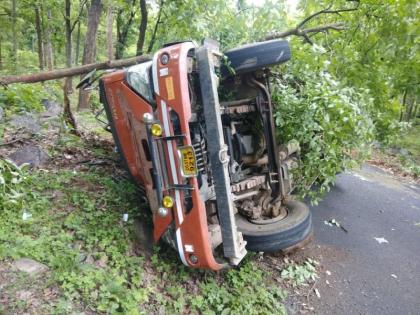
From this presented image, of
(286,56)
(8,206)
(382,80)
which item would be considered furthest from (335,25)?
(8,206)

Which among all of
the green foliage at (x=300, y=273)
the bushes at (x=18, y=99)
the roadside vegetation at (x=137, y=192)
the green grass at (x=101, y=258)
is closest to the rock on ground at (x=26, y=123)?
the roadside vegetation at (x=137, y=192)

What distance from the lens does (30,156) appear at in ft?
12.0

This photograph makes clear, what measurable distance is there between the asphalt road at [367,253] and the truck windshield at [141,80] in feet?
7.83

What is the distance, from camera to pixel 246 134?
388 cm

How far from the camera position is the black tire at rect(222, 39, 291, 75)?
130 inches

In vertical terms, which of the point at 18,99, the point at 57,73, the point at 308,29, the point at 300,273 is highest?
the point at 308,29

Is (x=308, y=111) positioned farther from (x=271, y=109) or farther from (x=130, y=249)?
(x=130, y=249)

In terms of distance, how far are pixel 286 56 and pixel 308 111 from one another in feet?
2.00

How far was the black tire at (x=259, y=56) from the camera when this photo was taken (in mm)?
3305

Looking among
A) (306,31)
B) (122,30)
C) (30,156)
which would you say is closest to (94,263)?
(30,156)

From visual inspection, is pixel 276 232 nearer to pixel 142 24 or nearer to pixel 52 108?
pixel 52 108

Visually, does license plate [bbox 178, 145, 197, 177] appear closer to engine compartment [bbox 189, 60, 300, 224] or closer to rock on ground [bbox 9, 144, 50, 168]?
engine compartment [bbox 189, 60, 300, 224]

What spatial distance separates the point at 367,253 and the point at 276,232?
4.54 ft

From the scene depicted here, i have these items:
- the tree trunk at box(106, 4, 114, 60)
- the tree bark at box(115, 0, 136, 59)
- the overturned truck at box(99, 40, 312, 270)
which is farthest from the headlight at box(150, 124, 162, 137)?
the tree bark at box(115, 0, 136, 59)
